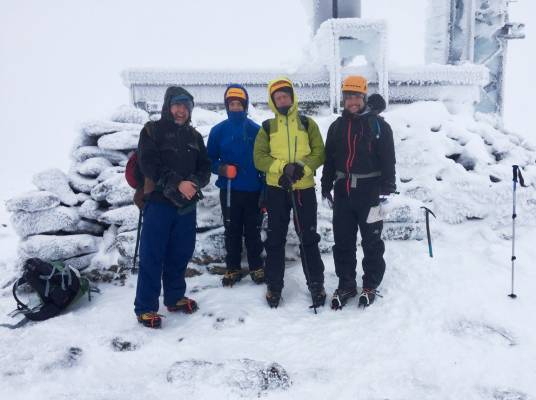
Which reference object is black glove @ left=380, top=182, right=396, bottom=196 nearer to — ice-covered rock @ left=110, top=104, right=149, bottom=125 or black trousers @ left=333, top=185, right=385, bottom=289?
black trousers @ left=333, top=185, right=385, bottom=289

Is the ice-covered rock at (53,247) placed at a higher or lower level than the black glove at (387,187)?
lower

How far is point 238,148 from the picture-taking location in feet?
18.2

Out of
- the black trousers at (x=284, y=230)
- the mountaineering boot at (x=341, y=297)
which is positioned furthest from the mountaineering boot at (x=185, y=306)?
the mountaineering boot at (x=341, y=297)

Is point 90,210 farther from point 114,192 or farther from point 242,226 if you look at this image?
point 242,226

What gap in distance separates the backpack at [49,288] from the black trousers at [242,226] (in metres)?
2.19

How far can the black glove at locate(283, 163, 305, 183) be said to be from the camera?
15.0ft

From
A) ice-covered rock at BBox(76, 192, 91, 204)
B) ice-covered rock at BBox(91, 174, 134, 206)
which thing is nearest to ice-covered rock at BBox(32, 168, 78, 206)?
ice-covered rock at BBox(76, 192, 91, 204)

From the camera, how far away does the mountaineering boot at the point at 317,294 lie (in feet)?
16.7

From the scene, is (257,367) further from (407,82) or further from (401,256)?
(407,82)

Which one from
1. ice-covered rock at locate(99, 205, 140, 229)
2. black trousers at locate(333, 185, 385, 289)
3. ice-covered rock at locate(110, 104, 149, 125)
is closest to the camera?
black trousers at locate(333, 185, 385, 289)

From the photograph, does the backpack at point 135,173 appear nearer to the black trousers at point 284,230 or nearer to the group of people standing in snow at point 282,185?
the group of people standing in snow at point 282,185

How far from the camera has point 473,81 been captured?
1038 cm

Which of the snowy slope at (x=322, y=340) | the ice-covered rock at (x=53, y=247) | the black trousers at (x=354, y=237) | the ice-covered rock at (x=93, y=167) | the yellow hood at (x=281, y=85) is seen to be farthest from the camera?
the ice-covered rock at (x=93, y=167)

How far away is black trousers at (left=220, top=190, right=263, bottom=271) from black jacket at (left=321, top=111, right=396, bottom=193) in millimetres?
1430
